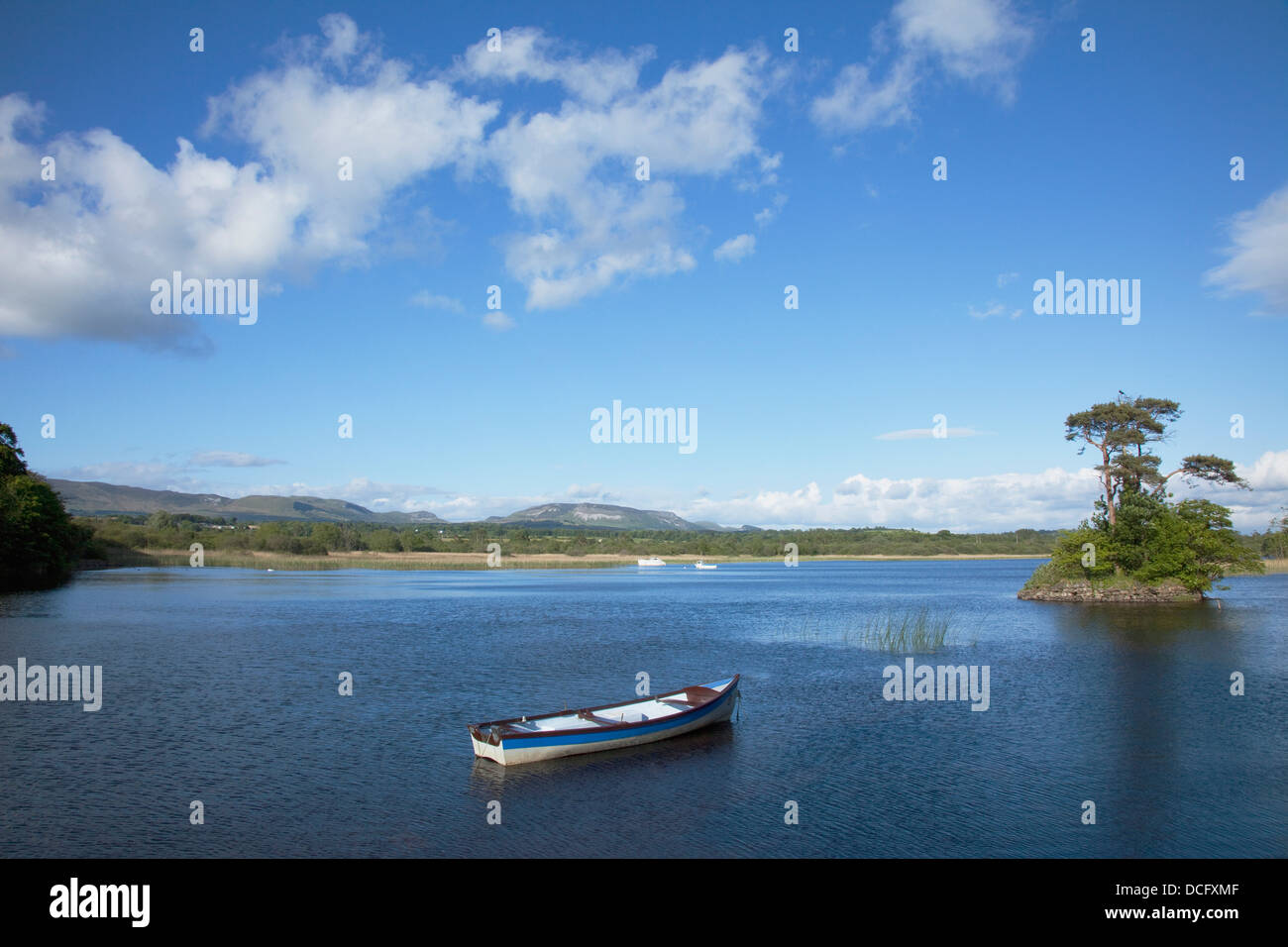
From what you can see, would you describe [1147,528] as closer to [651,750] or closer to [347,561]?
[651,750]

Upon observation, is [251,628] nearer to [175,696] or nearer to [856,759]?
[175,696]

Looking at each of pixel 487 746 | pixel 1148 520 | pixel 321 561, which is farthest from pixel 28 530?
pixel 1148 520

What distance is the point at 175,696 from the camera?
72.2 feet

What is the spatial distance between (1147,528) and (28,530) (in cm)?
8113

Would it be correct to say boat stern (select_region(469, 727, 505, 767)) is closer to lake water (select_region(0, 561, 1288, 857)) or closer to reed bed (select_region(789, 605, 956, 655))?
lake water (select_region(0, 561, 1288, 857))

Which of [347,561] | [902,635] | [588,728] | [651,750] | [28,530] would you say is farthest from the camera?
[347,561]

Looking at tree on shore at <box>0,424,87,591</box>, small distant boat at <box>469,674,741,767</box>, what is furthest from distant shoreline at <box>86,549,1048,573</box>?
small distant boat at <box>469,674,741,767</box>

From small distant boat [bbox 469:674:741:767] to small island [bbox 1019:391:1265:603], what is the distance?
117 ft

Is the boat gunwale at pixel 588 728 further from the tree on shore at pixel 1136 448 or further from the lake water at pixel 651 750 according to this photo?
the tree on shore at pixel 1136 448

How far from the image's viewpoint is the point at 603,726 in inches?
642

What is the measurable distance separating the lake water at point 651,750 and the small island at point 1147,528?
8444mm
